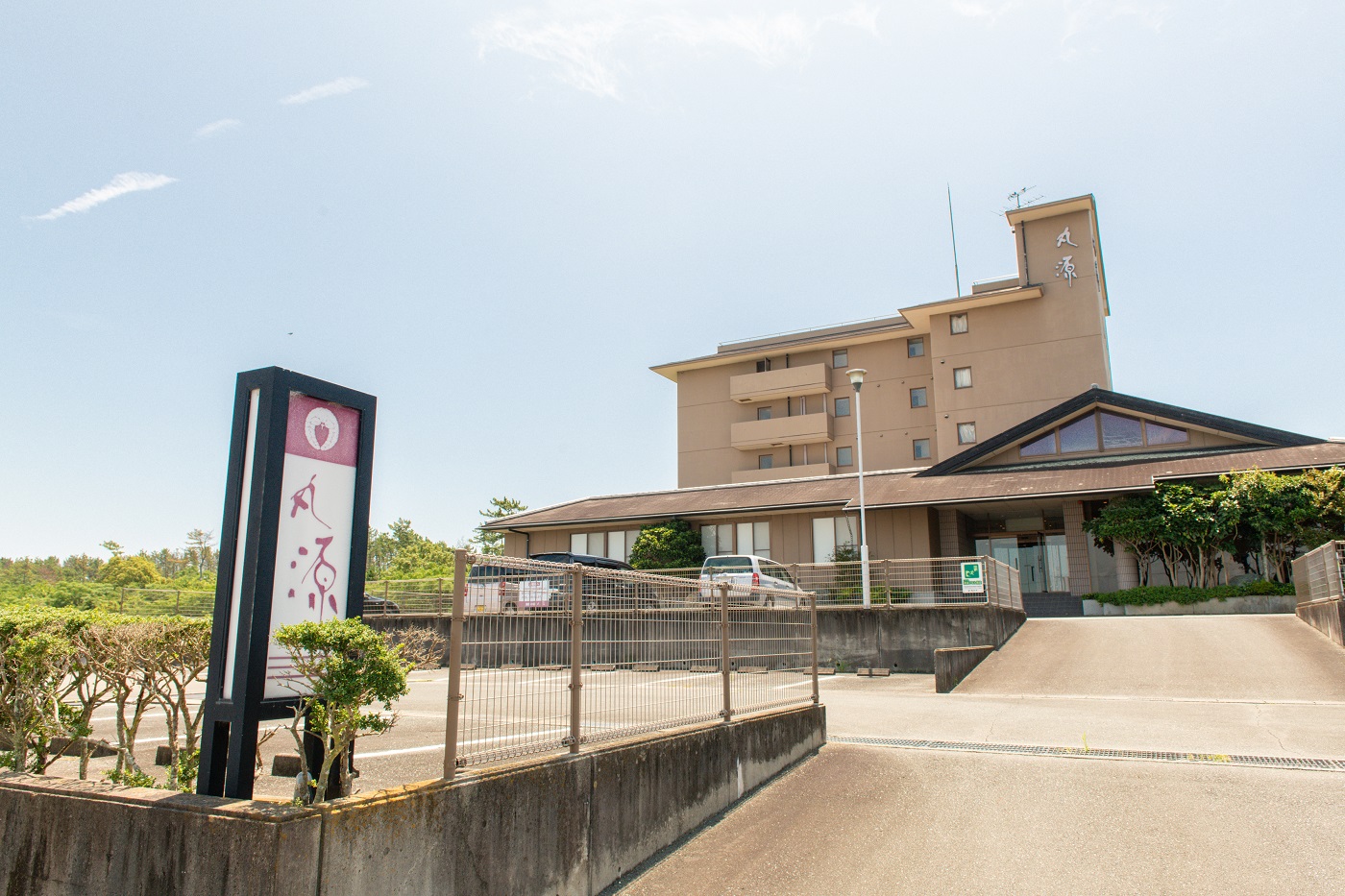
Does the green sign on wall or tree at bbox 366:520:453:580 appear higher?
tree at bbox 366:520:453:580

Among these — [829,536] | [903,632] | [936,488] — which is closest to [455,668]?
[903,632]

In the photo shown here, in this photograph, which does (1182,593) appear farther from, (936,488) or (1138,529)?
(936,488)

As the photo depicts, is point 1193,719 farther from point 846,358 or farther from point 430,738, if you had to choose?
point 846,358

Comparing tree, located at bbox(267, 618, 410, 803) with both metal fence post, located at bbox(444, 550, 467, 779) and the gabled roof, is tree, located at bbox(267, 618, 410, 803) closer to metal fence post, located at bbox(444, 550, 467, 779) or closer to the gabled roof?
metal fence post, located at bbox(444, 550, 467, 779)

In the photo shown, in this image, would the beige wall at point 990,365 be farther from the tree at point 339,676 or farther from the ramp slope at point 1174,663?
the tree at point 339,676

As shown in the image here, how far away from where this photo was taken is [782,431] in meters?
45.8

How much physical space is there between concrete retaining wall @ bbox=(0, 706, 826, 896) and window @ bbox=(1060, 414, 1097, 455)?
2635 centimetres

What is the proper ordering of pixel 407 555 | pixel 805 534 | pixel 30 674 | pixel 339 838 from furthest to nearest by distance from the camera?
1. pixel 407 555
2. pixel 805 534
3. pixel 30 674
4. pixel 339 838

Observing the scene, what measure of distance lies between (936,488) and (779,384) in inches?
804

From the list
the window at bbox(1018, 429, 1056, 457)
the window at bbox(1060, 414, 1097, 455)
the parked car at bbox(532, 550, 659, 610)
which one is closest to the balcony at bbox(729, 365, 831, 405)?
the window at bbox(1018, 429, 1056, 457)

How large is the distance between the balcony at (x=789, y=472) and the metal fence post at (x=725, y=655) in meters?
36.8

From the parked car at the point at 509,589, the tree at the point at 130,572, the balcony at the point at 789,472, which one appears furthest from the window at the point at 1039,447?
the tree at the point at 130,572

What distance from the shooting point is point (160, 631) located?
14.8ft

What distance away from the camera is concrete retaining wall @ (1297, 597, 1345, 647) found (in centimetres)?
1385
